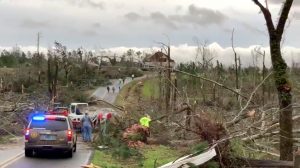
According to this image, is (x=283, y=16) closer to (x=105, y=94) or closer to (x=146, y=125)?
(x=146, y=125)

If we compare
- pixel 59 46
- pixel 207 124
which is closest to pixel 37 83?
pixel 59 46

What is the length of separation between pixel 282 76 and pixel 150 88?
197ft

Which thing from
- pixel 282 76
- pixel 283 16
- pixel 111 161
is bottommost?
pixel 111 161

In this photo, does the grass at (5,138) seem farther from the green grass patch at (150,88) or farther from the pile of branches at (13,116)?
the green grass patch at (150,88)

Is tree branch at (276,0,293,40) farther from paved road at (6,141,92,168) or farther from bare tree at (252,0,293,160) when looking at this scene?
paved road at (6,141,92,168)

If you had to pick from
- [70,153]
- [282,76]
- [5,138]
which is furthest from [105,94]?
[282,76]

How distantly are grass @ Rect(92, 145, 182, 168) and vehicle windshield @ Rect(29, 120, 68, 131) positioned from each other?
1682mm

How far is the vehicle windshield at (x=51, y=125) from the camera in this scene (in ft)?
68.3

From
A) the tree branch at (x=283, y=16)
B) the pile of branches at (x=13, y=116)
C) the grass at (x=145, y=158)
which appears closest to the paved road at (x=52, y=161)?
the grass at (x=145, y=158)

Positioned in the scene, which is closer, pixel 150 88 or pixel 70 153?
pixel 70 153

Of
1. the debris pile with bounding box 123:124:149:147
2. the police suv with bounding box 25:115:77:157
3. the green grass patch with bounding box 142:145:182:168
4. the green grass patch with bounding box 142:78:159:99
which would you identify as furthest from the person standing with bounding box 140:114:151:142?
the green grass patch with bounding box 142:78:159:99

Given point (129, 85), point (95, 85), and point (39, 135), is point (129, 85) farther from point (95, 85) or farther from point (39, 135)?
point (39, 135)

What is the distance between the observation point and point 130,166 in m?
19.4

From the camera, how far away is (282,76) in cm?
1482
